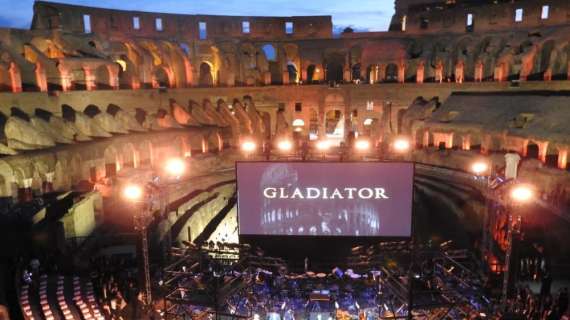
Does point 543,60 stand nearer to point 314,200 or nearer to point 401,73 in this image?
point 401,73

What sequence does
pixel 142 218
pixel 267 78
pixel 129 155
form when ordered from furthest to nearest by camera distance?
pixel 267 78 < pixel 129 155 < pixel 142 218

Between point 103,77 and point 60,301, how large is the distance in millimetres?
22238

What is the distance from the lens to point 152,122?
97.2 ft

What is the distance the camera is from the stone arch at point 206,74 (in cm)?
4020

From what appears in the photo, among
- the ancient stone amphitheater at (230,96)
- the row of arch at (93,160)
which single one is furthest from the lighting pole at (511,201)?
the row of arch at (93,160)

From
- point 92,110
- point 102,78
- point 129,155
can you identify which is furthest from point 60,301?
point 102,78

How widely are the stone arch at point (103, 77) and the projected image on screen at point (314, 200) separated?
16615mm

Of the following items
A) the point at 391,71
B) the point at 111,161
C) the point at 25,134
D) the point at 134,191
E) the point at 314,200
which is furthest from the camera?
the point at 391,71

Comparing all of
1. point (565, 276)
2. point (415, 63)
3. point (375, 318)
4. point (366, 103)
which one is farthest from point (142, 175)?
point (415, 63)

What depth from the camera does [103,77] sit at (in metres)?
31.4

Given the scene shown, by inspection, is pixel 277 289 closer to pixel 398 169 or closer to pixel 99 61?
pixel 398 169

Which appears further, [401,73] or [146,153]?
[401,73]

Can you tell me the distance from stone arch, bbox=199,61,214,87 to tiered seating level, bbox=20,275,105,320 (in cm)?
2736

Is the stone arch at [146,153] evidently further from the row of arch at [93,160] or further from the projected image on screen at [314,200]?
the projected image on screen at [314,200]
